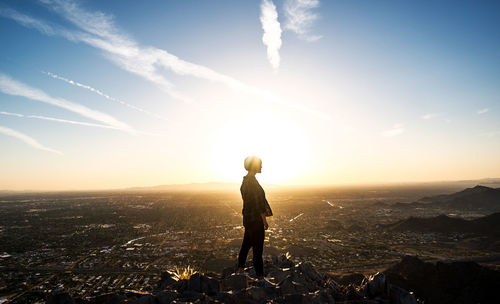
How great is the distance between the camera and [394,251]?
37594mm

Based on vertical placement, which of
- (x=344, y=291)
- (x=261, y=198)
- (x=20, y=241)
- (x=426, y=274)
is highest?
(x=261, y=198)

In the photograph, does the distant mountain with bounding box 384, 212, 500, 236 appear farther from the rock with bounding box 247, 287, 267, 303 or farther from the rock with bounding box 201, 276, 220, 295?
the rock with bounding box 201, 276, 220, 295

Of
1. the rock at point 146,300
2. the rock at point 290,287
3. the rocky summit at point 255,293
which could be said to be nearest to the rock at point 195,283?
the rocky summit at point 255,293

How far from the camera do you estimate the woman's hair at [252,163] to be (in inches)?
233

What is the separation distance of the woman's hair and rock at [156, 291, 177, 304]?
10.1 ft

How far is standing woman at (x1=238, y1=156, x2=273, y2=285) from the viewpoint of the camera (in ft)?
18.9

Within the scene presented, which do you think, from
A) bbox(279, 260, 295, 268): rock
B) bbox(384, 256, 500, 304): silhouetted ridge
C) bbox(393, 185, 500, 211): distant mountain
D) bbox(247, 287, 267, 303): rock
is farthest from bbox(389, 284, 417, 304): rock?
bbox(393, 185, 500, 211): distant mountain

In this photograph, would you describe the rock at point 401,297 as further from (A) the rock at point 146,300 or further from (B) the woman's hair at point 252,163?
(A) the rock at point 146,300

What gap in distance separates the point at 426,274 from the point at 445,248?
1004 inches

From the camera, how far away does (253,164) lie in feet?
19.5

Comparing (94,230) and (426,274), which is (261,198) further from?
(94,230)

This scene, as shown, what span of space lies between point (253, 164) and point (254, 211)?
1.11 m

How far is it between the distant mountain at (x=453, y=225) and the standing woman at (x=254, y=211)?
58.2 meters

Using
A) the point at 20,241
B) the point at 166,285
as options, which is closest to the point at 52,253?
the point at 20,241
